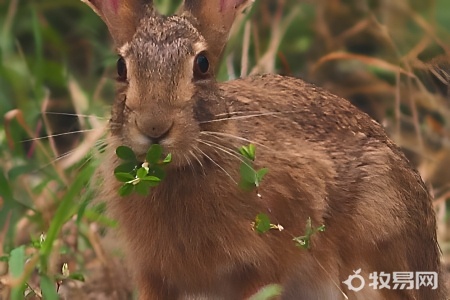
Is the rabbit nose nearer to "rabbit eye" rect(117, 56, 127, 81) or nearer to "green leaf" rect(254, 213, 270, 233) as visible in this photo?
"rabbit eye" rect(117, 56, 127, 81)

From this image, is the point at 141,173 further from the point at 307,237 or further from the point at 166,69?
the point at 307,237

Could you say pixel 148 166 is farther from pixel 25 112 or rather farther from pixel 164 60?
pixel 25 112

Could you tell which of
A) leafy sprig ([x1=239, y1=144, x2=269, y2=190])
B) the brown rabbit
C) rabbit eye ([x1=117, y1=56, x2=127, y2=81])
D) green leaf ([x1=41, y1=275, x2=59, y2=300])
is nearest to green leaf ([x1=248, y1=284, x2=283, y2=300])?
the brown rabbit

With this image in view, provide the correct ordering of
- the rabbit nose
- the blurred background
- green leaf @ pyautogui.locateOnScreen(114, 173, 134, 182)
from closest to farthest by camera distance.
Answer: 1. the rabbit nose
2. green leaf @ pyautogui.locateOnScreen(114, 173, 134, 182)
3. the blurred background

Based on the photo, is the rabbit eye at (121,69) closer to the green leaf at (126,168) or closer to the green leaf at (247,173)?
the green leaf at (126,168)

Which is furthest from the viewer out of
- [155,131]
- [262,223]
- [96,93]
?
[96,93]

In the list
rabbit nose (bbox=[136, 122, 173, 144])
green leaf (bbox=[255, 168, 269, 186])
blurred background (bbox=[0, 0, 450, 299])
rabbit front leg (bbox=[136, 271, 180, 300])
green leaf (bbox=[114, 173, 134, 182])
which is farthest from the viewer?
blurred background (bbox=[0, 0, 450, 299])

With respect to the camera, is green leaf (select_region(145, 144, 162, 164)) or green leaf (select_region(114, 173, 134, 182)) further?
green leaf (select_region(114, 173, 134, 182))

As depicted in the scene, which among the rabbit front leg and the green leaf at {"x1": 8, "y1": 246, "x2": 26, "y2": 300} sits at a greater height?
the green leaf at {"x1": 8, "y1": 246, "x2": 26, "y2": 300}

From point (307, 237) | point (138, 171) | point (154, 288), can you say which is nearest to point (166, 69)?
point (138, 171)
